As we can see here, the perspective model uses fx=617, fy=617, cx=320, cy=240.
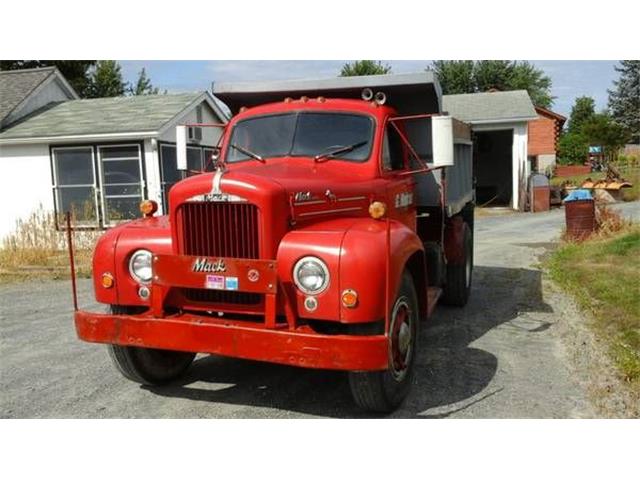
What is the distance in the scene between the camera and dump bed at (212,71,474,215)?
19.6 feet

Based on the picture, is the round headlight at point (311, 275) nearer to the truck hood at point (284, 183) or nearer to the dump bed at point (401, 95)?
the truck hood at point (284, 183)

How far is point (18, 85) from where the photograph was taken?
18000 mm

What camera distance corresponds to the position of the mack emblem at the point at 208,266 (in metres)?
3.93

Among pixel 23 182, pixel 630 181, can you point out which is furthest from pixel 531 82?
pixel 23 182

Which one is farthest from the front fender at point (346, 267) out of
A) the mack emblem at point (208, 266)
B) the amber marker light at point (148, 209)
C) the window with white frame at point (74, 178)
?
the window with white frame at point (74, 178)

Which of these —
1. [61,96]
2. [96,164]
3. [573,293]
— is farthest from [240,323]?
[61,96]

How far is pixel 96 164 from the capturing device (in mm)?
15289

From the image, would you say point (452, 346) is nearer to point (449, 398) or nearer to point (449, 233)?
point (449, 398)

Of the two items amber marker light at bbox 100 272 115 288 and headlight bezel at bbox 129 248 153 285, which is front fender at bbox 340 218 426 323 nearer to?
headlight bezel at bbox 129 248 153 285

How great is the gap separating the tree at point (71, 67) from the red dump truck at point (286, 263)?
26.2m

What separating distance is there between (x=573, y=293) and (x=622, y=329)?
182cm

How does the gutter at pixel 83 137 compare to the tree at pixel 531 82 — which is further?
the tree at pixel 531 82

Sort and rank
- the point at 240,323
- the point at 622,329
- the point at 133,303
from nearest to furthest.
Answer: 1. the point at 240,323
2. the point at 133,303
3. the point at 622,329

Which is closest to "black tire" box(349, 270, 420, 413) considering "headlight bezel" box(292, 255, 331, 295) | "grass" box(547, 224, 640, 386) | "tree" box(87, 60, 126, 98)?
"headlight bezel" box(292, 255, 331, 295)
